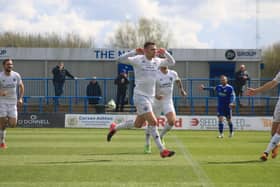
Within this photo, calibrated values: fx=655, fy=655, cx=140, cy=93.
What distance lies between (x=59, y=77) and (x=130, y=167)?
21267 mm

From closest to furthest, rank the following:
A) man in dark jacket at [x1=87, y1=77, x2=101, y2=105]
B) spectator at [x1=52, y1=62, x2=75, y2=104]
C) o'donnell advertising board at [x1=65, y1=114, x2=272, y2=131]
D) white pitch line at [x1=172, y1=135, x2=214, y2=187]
Result: white pitch line at [x1=172, y1=135, x2=214, y2=187], o'donnell advertising board at [x1=65, y1=114, x2=272, y2=131], spectator at [x1=52, y1=62, x2=75, y2=104], man in dark jacket at [x1=87, y1=77, x2=101, y2=105]

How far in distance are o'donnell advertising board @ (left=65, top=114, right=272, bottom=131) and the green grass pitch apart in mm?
12813

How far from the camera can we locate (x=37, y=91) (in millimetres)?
37094

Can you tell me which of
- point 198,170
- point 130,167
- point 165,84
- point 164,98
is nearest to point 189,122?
point 165,84

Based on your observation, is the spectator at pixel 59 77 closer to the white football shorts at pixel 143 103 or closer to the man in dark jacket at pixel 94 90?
the man in dark jacket at pixel 94 90

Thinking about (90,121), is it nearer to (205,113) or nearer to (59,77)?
(59,77)

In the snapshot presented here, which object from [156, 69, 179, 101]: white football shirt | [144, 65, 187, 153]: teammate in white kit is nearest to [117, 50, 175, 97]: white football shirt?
[144, 65, 187, 153]: teammate in white kit

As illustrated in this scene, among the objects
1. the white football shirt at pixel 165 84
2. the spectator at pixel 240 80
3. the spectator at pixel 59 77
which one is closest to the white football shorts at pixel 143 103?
the white football shirt at pixel 165 84

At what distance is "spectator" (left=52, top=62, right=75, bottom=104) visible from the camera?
33.2 meters

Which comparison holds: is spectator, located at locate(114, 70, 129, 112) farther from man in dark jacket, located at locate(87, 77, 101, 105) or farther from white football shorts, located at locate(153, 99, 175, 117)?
white football shorts, located at locate(153, 99, 175, 117)

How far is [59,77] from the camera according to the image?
33.6m

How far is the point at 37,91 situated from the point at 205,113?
956 cm

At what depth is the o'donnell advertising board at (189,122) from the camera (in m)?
31.3

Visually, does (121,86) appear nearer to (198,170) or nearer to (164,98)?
(164,98)
